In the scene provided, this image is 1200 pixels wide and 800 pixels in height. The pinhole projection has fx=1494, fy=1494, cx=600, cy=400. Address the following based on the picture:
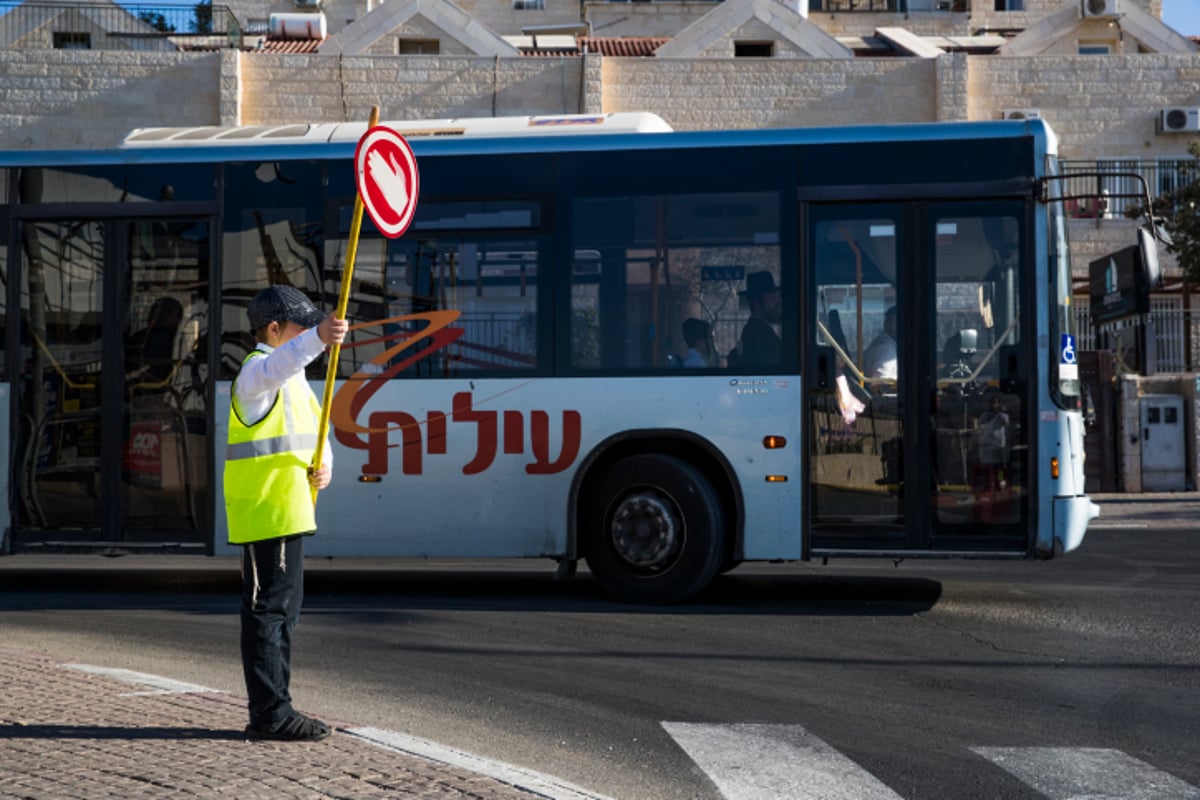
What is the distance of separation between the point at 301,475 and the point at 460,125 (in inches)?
222

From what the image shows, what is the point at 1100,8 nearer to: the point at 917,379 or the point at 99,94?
the point at 99,94

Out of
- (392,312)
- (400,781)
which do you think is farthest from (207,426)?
(400,781)

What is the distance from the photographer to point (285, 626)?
5848mm

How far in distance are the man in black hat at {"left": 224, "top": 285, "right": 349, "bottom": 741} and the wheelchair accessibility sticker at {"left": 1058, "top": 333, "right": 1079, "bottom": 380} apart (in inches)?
229

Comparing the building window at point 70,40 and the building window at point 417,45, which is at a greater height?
the building window at point 70,40

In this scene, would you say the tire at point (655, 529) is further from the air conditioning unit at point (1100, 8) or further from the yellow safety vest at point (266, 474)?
the air conditioning unit at point (1100, 8)

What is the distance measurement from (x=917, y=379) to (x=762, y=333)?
109 cm

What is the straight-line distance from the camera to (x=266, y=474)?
5.75m

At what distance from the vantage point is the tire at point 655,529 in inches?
400

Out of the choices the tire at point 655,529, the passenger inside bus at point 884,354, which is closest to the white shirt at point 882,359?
the passenger inside bus at point 884,354

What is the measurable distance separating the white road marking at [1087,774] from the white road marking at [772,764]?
0.61 m

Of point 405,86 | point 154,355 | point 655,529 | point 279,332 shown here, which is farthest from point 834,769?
point 405,86

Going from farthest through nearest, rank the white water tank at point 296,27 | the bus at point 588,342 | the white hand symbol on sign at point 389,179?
the white water tank at point 296,27 → the bus at point 588,342 → the white hand symbol on sign at point 389,179

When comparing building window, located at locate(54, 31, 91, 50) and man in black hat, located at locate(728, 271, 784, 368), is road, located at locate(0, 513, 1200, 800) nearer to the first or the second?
man in black hat, located at locate(728, 271, 784, 368)
